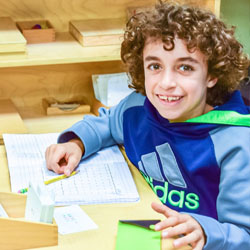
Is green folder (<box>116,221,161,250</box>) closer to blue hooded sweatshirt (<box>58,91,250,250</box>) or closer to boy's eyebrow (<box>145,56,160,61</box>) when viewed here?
blue hooded sweatshirt (<box>58,91,250,250</box>)

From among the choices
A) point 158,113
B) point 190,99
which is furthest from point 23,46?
point 190,99

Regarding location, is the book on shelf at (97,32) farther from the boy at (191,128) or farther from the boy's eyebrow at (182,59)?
the boy's eyebrow at (182,59)

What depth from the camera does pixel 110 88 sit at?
2150mm

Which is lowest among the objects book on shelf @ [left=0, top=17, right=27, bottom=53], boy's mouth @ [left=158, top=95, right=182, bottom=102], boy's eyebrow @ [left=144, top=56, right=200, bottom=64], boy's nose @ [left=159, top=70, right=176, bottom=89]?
boy's mouth @ [left=158, top=95, right=182, bottom=102]

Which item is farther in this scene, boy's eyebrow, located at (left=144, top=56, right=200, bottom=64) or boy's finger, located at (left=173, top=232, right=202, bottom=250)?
boy's eyebrow, located at (left=144, top=56, right=200, bottom=64)

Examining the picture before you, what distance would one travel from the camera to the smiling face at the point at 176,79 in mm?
1453

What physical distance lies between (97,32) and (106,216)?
839 millimetres

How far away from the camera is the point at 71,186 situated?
59.6 inches

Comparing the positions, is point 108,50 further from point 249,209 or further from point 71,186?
point 249,209

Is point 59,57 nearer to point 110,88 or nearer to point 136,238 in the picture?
point 110,88

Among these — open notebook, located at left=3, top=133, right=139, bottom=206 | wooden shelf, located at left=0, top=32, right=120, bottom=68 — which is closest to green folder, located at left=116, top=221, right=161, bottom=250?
open notebook, located at left=3, top=133, right=139, bottom=206

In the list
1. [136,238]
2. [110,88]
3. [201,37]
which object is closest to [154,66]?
[201,37]

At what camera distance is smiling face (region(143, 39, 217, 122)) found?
1.45m

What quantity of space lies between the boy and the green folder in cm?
3
